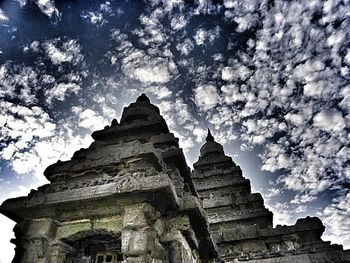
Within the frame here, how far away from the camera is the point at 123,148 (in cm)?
790

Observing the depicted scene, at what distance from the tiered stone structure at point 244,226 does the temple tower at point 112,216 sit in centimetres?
591

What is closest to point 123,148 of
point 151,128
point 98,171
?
point 98,171

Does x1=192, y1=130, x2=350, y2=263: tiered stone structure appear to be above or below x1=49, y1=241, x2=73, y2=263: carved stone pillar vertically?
above

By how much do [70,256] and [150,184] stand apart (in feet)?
9.39

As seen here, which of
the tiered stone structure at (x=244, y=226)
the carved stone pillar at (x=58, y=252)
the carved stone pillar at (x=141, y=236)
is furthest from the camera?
the tiered stone structure at (x=244, y=226)

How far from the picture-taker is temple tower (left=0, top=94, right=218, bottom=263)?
A: 6.00m

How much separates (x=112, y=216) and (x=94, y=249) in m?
1.46

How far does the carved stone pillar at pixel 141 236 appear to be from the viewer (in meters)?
5.55

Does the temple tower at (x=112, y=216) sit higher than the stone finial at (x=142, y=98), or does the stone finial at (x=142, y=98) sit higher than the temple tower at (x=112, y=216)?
the stone finial at (x=142, y=98)

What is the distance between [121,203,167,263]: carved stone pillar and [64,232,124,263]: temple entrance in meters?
0.91

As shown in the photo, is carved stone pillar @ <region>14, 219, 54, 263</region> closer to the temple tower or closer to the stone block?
the temple tower

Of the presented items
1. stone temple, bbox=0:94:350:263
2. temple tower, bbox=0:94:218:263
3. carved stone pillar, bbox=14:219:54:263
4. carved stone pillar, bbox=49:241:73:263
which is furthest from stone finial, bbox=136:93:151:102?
carved stone pillar, bbox=49:241:73:263

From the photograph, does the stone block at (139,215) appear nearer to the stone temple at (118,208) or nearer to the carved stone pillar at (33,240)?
the stone temple at (118,208)

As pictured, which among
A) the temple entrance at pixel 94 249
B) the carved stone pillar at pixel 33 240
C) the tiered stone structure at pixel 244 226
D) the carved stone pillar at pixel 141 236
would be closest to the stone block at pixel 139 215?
the carved stone pillar at pixel 141 236
